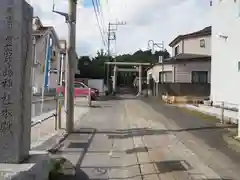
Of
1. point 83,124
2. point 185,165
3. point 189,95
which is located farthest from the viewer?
point 189,95

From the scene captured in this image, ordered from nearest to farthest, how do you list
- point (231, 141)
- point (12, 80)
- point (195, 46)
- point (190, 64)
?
point (12, 80)
point (231, 141)
point (190, 64)
point (195, 46)

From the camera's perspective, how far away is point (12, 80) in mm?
5008

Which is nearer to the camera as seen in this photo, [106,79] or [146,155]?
[146,155]

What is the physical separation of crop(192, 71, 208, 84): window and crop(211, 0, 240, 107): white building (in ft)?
43.8

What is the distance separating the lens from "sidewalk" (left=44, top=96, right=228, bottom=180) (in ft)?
24.1

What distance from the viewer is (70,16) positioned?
12.7 meters

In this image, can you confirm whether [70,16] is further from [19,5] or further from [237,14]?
[237,14]

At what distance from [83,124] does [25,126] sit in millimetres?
10228

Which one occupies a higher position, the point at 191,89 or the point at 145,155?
the point at 191,89

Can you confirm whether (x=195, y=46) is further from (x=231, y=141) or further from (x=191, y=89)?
(x=231, y=141)

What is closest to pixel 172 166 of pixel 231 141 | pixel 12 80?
pixel 231 141

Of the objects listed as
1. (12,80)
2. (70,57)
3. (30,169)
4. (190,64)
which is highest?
(190,64)

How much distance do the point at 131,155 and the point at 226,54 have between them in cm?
1225

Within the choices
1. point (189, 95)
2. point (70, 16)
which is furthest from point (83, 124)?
point (189, 95)
